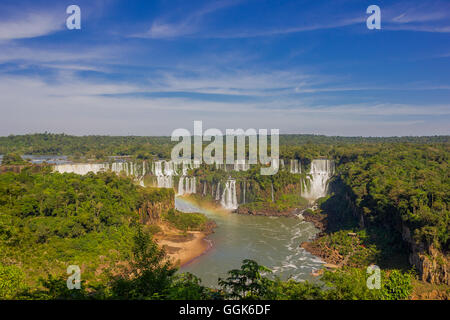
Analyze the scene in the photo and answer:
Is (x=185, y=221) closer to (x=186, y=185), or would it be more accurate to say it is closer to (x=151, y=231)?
(x=151, y=231)

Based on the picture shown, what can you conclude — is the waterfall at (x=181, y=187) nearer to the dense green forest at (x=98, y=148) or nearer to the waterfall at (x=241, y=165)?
the waterfall at (x=241, y=165)

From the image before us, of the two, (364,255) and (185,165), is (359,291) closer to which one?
(364,255)

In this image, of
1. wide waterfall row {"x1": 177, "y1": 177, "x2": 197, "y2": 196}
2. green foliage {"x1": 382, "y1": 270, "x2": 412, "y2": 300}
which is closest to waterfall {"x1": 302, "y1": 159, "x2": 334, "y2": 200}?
wide waterfall row {"x1": 177, "y1": 177, "x2": 197, "y2": 196}

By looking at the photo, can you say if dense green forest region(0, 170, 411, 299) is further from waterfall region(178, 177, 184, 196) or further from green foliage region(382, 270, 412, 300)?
waterfall region(178, 177, 184, 196)

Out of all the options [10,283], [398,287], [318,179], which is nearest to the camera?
[10,283]

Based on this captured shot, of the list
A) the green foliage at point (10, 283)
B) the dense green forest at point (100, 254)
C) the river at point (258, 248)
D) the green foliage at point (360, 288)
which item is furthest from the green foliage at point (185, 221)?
the green foliage at point (10, 283)

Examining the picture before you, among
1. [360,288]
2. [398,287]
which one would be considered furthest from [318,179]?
[360,288]

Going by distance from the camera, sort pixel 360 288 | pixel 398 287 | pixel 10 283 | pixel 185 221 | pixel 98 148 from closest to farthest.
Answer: pixel 10 283
pixel 360 288
pixel 398 287
pixel 185 221
pixel 98 148
